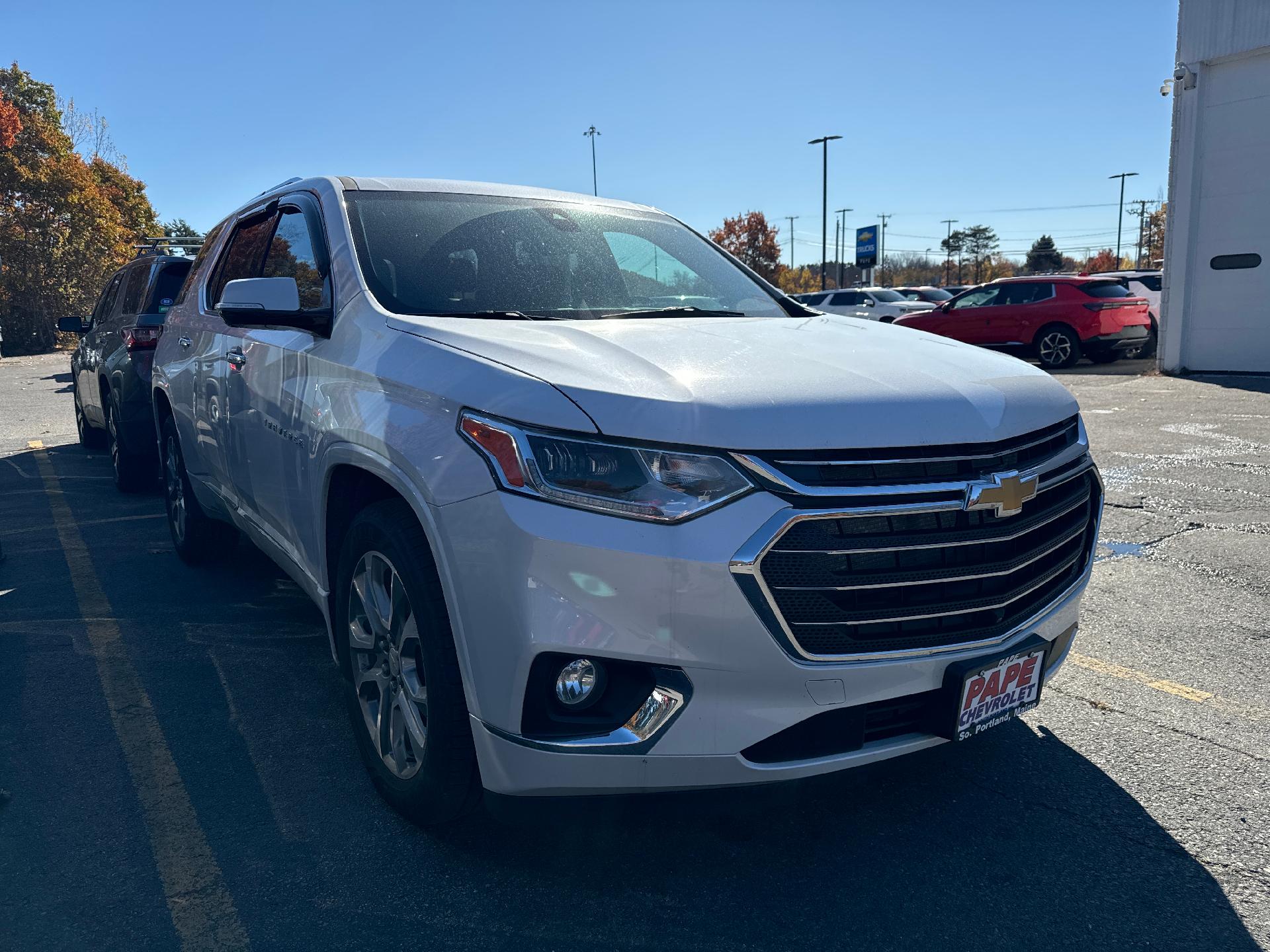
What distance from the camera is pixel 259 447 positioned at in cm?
376

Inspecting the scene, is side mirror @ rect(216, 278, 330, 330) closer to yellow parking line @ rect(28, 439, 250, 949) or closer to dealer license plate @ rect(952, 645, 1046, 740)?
yellow parking line @ rect(28, 439, 250, 949)

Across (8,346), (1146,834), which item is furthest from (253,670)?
(8,346)

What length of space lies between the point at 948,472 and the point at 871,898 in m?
1.04

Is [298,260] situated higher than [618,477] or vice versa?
[298,260]

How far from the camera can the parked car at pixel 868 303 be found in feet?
84.8

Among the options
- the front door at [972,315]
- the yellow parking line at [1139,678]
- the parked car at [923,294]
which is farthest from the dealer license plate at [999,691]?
the parked car at [923,294]

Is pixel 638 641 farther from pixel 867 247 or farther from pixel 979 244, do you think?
pixel 979 244

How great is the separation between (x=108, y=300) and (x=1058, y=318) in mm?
14697

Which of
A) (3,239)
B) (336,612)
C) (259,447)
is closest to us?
(336,612)

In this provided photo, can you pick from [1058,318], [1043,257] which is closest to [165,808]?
[1058,318]

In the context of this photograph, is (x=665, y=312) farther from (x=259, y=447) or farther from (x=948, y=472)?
(x=259, y=447)

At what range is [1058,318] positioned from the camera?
17.3 meters

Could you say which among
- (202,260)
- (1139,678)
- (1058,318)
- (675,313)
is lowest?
(1139,678)

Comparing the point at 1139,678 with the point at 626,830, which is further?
the point at 1139,678
